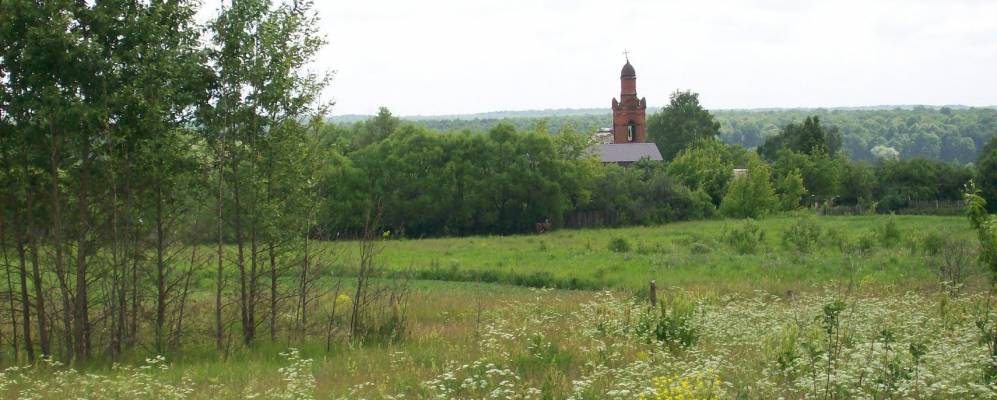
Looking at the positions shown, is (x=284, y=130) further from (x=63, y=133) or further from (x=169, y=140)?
(x=63, y=133)

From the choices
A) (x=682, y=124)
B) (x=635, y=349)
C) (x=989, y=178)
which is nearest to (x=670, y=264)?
(x=635, y=349)

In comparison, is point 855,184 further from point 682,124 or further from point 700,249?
point 700,249

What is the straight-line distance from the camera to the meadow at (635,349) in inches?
391

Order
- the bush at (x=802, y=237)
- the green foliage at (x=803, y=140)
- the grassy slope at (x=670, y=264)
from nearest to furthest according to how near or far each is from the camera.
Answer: the grassy slope at (x=670, y=264), the bush at (x=802, y=237), the green foliage at (x=803, y=140)

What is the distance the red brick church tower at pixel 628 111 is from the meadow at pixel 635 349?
227 feet

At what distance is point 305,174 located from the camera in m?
16.7

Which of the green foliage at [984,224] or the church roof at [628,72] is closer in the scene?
the green foliage at [984,224]

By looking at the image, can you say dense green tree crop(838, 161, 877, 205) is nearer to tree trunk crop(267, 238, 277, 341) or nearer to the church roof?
the church roof

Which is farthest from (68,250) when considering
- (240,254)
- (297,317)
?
(297,317)

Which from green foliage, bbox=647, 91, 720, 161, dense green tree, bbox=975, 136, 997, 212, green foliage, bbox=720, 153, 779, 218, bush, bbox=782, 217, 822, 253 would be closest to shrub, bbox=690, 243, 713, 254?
bush, bbox=782, 217, 822, 253

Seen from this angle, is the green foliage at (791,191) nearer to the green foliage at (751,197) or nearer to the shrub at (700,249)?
the green foliage at (751,197)

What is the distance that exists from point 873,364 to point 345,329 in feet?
33.0

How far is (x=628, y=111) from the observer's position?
323 ft

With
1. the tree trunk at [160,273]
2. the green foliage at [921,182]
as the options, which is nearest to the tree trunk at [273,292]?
the tree trunk at [160,273]
